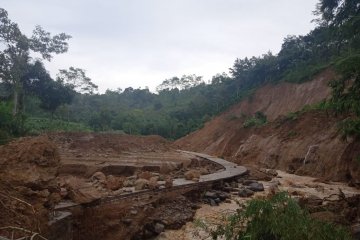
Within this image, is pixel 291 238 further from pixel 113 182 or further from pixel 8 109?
pixel 8 109

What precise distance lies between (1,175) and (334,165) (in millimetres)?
16358

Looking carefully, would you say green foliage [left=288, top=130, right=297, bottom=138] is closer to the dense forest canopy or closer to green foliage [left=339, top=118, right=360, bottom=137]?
the dense forest canopy

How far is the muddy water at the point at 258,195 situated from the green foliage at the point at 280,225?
137 centimetres

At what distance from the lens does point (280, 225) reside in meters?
5.36

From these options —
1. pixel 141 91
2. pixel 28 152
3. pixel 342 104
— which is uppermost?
pixel 141 91

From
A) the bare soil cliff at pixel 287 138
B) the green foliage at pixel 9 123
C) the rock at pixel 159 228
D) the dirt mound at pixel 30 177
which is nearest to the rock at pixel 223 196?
the rock at pixel 159 228

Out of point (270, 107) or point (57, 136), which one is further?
point (270, 107)

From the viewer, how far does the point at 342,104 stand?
35.5 feet

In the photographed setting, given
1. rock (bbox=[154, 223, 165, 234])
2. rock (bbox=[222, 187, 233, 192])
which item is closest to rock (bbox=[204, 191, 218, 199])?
rock (bbox=[222, 187, 233, 192])

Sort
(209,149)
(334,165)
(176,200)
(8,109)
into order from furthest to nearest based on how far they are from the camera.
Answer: (209,149)
(8,109)
(334,165)
(176,200)

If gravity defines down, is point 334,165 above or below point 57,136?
below

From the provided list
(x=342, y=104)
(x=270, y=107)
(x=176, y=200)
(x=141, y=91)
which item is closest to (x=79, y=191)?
(x=176, y=200)

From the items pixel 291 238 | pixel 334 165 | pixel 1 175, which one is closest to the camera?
pixel 291 238

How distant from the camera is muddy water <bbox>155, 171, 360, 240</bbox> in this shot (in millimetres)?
9344
